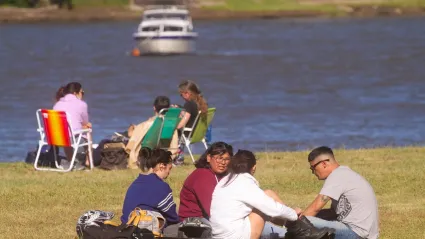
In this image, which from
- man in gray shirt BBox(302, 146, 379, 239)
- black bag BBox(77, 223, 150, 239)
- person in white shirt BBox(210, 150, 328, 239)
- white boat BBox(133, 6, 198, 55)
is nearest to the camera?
person in white shirt BBox(210, 150, 328, 239)

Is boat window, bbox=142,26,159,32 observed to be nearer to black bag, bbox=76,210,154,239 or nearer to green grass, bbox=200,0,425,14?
black bag, bbox=76,210,154,239

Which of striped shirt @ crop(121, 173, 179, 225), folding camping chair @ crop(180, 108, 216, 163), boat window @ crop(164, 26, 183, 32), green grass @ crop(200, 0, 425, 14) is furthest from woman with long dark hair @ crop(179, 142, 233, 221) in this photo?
green grass @ crop(200, 0, 425, 14)

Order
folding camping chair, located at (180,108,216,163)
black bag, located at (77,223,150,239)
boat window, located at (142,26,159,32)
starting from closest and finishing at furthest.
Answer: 1. black bag, located at (77,223,150,239)
2. folding camping chair, located at (180,108,216,163)
3. boat window, located at (142,26,159,32)

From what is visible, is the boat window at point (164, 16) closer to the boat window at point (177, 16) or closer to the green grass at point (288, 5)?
the boat window at point (177, 16)

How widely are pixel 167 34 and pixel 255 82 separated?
710 inches

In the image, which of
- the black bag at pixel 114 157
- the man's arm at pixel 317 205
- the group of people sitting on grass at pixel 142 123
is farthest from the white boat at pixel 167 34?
the man's arm at pixel 317 205

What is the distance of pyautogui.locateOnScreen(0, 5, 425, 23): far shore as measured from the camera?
11162 cm

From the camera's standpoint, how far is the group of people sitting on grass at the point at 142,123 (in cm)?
1449

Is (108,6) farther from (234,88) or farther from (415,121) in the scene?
(415,121)

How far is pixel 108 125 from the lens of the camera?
2694 cm

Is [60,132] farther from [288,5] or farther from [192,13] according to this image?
[288,5]

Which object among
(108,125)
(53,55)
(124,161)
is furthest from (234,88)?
(53,55)

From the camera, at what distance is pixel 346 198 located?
340 inches

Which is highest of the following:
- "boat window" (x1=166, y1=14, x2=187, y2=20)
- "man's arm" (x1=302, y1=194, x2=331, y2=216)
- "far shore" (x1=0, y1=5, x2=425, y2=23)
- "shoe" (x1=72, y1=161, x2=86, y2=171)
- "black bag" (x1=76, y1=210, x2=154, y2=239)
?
"man's arm" (x1=302, y1=194, x2=331, y2=216)
